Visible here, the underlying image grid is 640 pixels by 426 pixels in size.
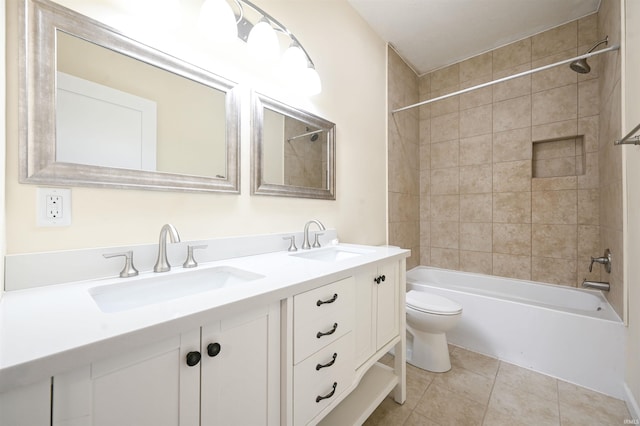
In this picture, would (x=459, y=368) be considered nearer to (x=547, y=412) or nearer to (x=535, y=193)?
(x=547, y=412)

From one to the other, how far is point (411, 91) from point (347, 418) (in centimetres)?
294

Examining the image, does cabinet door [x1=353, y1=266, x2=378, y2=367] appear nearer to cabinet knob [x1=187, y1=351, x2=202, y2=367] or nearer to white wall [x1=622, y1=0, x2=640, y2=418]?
cabinet knob [x1=187, y1=351, x2=202, y2=367]

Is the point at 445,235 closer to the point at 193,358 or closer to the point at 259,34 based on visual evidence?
the point at 259,34

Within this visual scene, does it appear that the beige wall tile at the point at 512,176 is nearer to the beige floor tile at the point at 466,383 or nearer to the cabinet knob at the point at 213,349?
the beige floor tile at the point at 466,383

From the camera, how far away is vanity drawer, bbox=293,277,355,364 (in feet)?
2.70

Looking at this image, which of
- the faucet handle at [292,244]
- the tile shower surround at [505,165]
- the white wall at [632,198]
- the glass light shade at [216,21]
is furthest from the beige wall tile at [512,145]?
the glass light shade at [216,21]

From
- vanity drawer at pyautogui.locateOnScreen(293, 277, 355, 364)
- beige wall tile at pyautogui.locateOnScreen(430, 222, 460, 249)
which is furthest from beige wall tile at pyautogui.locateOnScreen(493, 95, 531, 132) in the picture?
vanity drawer at pyautogui.locateOnScreen(293, 277, 355, 364)

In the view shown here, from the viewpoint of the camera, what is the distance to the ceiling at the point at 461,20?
1.97 meters

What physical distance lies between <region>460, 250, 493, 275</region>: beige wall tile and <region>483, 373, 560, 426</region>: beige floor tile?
1.17 m

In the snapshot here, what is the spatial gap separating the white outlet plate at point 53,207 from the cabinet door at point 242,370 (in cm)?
62

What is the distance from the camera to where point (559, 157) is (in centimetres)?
228

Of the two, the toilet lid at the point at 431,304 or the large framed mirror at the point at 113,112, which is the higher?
the large framed mirror at the point at 113,112

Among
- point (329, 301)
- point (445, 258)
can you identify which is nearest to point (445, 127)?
point (445, 258)

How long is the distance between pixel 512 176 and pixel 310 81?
6.97 feet
